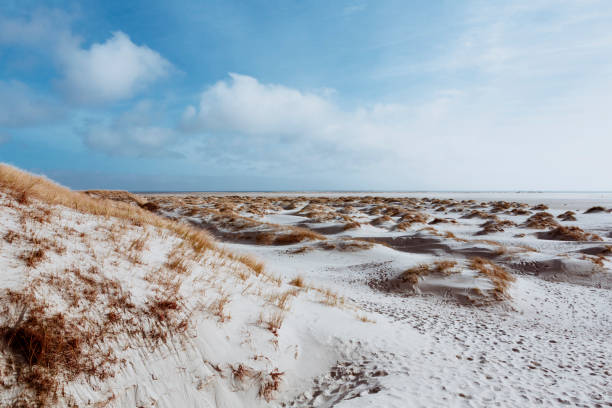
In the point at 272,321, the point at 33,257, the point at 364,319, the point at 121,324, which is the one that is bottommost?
the point at 364,319

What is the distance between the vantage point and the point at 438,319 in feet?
24.1

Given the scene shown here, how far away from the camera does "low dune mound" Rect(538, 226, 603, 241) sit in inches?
679

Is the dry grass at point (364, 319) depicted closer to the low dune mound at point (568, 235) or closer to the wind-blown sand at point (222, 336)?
the wind-blown sand at point (222, 336)

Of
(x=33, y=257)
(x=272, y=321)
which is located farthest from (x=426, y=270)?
(x=33, y=257)

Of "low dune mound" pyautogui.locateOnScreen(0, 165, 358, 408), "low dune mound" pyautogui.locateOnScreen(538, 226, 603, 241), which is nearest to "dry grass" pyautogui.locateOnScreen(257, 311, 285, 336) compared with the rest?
"low dune mound" pyautogui.locateOnScreen(0, 165, 358, 408)

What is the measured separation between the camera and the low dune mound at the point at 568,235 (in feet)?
56.6

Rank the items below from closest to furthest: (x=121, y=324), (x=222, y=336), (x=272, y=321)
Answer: (x=121, y=324)
(x=222, y=336)
(x=272, y=321)

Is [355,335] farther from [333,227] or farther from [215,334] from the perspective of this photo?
[333,227]

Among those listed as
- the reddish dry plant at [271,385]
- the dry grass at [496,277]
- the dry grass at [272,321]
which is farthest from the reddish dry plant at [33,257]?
the dry grass at [496,277]

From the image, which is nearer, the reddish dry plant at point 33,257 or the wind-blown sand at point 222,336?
the wind-blown sand at point 222,336

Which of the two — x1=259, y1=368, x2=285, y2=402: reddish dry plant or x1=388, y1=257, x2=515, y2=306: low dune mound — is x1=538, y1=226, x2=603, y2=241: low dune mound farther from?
x1=259, y1=368, x2=285, y2=402: reddish dry plant

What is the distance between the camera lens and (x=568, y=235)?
17750 mm

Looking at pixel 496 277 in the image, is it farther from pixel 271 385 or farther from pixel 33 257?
pixel 33 257

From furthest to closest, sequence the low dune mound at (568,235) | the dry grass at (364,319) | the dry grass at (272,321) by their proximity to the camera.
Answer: the low dune mound at (568,235)
the dry grass at (364,319)
the dry grass at (272,321)
